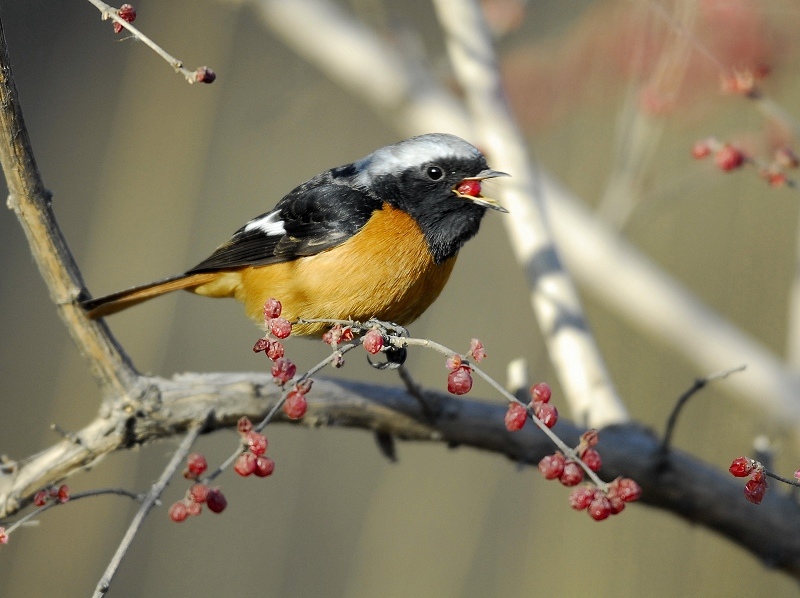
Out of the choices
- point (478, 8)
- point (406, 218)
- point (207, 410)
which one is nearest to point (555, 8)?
point (478, 8)

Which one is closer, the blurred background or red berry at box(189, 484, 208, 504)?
red berry at box(189, 484, 208, 504)

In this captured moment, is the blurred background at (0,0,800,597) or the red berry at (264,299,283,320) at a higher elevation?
the blurred background at (0,0,800,597)

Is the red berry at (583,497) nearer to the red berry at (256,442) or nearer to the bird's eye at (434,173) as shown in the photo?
the red berry at (256,442)

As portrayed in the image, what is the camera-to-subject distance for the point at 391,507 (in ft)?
13.8

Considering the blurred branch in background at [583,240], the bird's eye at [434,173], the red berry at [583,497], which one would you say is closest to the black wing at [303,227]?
the bird's eye at [434,173]

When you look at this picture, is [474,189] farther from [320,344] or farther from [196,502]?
[320,344]

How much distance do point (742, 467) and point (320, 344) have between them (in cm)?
341

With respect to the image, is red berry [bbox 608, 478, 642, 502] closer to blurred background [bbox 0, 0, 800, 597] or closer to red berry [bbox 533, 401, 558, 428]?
red berry [bbox 533, 401, 558, 428]

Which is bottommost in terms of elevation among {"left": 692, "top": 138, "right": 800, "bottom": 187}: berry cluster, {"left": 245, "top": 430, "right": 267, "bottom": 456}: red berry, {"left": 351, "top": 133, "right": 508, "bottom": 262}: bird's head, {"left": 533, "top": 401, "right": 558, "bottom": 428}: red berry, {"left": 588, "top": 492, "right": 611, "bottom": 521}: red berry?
{"left": 245, "top": 430, "right": 267, "bottom": 456}: red berry

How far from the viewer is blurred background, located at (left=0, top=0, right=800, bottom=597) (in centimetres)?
369

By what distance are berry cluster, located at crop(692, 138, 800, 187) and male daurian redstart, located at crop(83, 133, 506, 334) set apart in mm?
631

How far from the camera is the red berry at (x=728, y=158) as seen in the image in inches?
89.4

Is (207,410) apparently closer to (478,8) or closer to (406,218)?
(406,218)

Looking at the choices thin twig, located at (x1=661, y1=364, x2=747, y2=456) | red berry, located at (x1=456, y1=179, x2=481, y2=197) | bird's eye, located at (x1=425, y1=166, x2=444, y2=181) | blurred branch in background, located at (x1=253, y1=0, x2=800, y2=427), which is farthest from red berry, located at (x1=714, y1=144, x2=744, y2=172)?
blurred branch in background, located at (x1=253, y1=0, x2=800, y2=427)
